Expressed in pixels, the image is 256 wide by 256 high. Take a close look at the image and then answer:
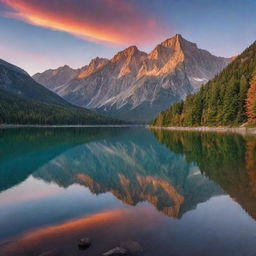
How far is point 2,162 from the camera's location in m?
41.6

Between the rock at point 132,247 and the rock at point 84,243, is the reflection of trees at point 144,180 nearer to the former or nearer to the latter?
the rock at point 132,247

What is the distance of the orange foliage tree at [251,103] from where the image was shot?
102731 millimetres

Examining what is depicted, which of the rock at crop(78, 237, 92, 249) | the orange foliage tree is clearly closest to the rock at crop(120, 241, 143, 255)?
the rock at crop(78, 237, 92, 249)

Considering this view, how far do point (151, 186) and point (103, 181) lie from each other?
588cm

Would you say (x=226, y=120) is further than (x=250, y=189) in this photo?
Yes

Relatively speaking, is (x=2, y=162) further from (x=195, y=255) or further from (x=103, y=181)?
(x=195, y=255)

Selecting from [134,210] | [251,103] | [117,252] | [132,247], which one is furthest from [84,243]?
[251,103]

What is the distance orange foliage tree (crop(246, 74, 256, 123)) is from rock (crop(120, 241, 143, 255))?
100170mm

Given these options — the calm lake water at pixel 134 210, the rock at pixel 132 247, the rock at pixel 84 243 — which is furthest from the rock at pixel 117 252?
the rock at pixel 84 243

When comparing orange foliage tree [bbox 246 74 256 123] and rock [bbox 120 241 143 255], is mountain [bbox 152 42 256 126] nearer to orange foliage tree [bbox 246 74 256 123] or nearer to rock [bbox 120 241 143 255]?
orange foliage tree [bbox 246 74 256 123]

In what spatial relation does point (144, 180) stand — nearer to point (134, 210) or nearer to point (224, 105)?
point (134, 210)

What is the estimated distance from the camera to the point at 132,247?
13039 mm

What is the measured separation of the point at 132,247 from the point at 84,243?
7.72ft

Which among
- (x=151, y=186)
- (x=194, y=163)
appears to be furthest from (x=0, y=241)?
(x=194, y=163)
